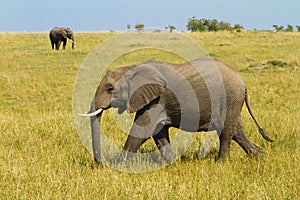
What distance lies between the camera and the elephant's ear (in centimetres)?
508

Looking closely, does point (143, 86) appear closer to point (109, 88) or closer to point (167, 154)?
point (109, 88)

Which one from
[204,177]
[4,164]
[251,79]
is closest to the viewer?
[204,177]

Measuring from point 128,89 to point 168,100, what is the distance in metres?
0.50

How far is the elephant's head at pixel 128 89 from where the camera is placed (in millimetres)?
5074

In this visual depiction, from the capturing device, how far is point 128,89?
5.18 meters

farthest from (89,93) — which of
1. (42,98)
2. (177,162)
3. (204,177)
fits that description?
(204,177)

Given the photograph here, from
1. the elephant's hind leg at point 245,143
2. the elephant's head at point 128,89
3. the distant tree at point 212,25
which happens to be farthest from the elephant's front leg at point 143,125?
the distant tree at point 212,25

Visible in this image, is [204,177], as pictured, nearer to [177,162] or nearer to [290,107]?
[177,162]

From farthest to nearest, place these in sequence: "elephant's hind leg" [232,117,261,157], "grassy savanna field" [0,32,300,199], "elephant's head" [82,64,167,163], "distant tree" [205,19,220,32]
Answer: "distant tree" [205,19,220,32] < "elephant's hind leg" [232,117,261,157] < "elephant's head" [82,64,167,163] < "grassy savanna field" [0,32,300,199]

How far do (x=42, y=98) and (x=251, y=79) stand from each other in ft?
22.8

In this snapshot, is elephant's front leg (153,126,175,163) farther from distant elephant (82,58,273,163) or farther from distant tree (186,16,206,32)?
distant tree (186,16,206,32)

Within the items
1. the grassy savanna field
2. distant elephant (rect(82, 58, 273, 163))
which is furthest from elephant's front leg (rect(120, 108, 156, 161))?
the grassy savanna field

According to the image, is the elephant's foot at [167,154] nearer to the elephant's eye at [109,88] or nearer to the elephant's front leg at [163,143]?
the elephant's front leg at [163,143]

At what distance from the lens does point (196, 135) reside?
6961 mm
